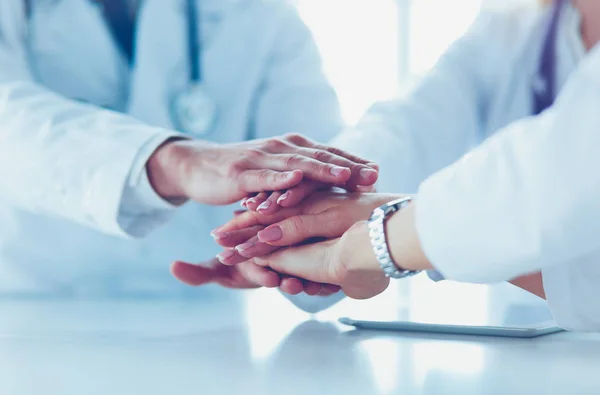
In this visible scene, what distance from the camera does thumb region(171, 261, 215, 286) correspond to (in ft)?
3.08

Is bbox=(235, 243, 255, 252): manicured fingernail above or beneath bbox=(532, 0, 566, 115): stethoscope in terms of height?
beneath

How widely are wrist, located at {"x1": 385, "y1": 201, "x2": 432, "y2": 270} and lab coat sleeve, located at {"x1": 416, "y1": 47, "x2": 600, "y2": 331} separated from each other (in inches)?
1.4

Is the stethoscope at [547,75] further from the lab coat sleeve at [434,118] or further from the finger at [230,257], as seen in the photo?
the finger at [230,257]

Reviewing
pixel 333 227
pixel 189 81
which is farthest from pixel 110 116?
pixel 333 227

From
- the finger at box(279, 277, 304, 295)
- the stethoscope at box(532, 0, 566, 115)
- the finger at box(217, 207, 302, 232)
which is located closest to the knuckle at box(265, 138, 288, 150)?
the finger at box(217, 207, 302, 232)

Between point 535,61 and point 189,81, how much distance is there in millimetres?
836

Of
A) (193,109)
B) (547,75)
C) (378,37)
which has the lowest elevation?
(193,109)

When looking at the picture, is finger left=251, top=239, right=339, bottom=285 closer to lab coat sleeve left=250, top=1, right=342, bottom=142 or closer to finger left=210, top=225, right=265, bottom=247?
finger left=210, top=225, right=265, bottom=247

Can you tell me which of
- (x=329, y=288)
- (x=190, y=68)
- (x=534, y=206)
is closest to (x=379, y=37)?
(x=190, y=68)

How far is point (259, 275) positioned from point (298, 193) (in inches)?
4.8

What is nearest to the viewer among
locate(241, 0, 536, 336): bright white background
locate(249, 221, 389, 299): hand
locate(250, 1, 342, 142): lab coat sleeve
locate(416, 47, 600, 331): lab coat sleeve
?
locate(416, 47, 600, 331): lab coat sleeve

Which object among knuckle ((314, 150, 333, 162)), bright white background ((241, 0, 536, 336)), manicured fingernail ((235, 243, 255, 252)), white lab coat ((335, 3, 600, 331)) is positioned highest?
bright white background ((241, 0, 536, 336))

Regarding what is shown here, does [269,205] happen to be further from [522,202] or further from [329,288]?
[522,202]

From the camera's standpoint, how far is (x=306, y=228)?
902mm
